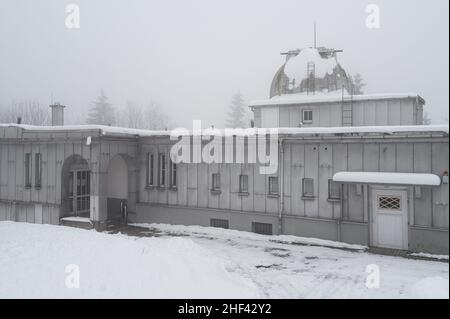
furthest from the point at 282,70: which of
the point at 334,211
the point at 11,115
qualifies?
the point at 11,115

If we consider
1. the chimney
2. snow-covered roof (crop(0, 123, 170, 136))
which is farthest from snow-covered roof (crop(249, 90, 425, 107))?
the chimney

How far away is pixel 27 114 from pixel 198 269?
72086 mm

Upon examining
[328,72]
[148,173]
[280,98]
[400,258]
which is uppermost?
[328,72]

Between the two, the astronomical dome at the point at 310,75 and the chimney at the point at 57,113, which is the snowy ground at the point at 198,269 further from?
the astronomical dome at the point at 310,75

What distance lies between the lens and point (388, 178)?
49.1 feet

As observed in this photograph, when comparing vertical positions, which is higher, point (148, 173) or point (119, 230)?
point (148, 173)

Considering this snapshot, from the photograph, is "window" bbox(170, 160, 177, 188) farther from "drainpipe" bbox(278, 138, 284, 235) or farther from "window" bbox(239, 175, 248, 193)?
"drainpipe" bbox(278, 138, 284, 235)

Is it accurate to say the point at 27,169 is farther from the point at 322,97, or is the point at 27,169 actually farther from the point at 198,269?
the point at 322,97

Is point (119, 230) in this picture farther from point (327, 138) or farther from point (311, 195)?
point (327, 138)

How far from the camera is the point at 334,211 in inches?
670

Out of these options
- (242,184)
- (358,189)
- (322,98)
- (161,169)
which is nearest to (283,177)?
(242,184)

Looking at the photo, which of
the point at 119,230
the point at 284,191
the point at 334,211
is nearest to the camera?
the point at 334,211
